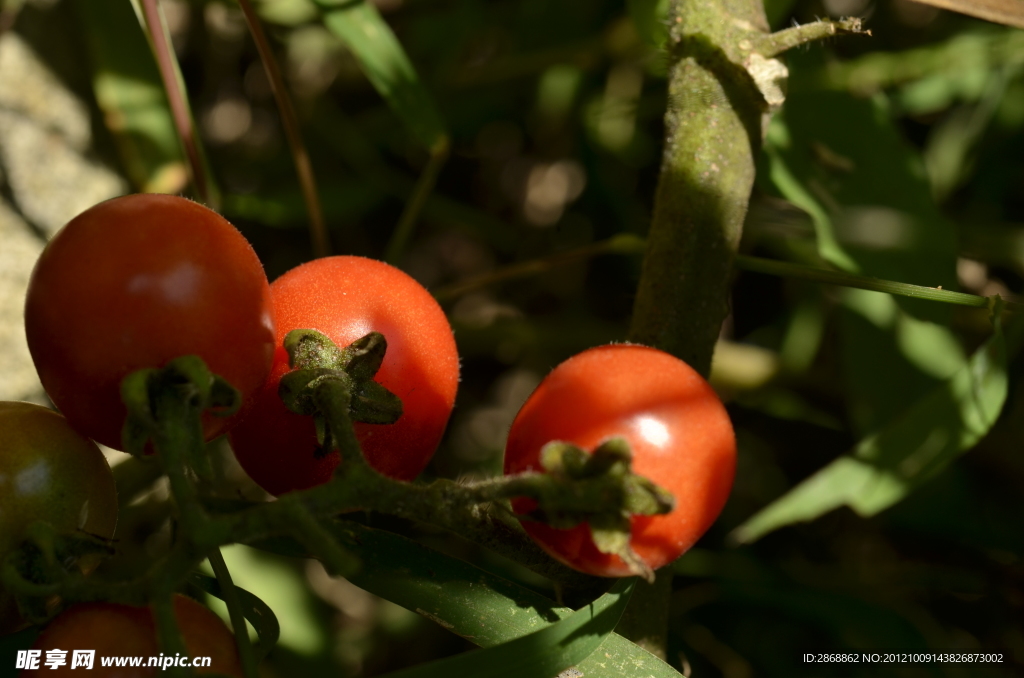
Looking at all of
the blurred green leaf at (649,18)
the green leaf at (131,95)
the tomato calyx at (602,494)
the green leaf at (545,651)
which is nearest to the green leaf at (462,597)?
the green leaf at (545,651)

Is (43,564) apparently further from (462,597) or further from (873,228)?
(873,228)

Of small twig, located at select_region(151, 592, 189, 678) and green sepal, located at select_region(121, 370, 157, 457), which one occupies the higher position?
green sepal, located at select_region(121, 370, 157, 457)

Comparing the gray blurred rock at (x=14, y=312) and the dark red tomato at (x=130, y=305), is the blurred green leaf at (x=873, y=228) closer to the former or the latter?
the dark red tomato at (x=130, y=305)

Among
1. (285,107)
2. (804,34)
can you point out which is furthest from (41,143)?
(804,34)

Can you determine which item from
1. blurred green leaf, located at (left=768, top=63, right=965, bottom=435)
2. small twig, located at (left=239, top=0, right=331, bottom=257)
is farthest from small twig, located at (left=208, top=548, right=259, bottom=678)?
blurred green leaf, located at (left=768, top=63, right=965, bottom=435)

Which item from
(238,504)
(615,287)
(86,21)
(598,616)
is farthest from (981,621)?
(86,21)

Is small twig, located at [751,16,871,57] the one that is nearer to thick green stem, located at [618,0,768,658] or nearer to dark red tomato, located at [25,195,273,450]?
thick green stem, located at [618,0,768,658]
